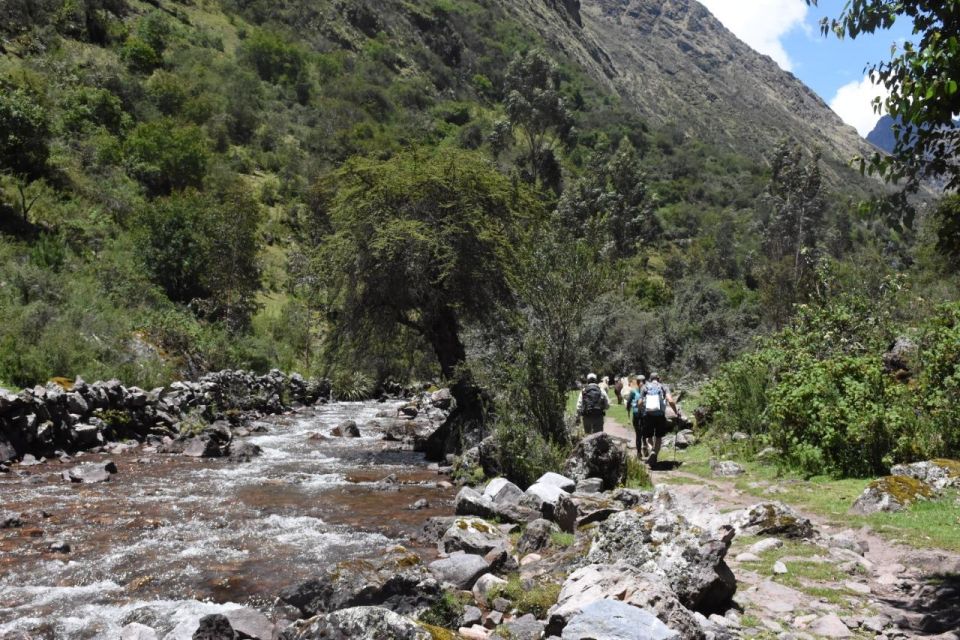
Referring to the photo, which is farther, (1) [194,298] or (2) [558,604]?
(1) [194,298]

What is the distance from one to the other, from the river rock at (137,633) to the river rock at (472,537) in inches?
150

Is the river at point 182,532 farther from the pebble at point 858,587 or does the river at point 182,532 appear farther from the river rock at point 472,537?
the pebble at point 858,587

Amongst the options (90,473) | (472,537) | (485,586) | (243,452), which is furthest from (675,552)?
(243,452)

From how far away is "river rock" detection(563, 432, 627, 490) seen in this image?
38.9 ft

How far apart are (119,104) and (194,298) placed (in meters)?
20.8

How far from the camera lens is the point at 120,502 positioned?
38.6 feet

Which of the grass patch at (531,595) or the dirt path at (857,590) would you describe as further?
the grass patch at (531,595)

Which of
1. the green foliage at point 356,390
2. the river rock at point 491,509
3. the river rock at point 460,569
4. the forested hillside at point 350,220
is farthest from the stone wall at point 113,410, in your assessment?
the river rock at point 460,569

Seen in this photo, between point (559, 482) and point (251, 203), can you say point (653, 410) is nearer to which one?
point (559, 482)

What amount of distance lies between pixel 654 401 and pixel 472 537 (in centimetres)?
591

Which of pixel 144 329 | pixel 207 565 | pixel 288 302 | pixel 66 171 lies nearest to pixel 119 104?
pixel 66 171

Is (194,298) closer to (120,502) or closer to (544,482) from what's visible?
(120,502)

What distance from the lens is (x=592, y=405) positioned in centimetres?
1543

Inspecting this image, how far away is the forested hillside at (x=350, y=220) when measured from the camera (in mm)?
18531
